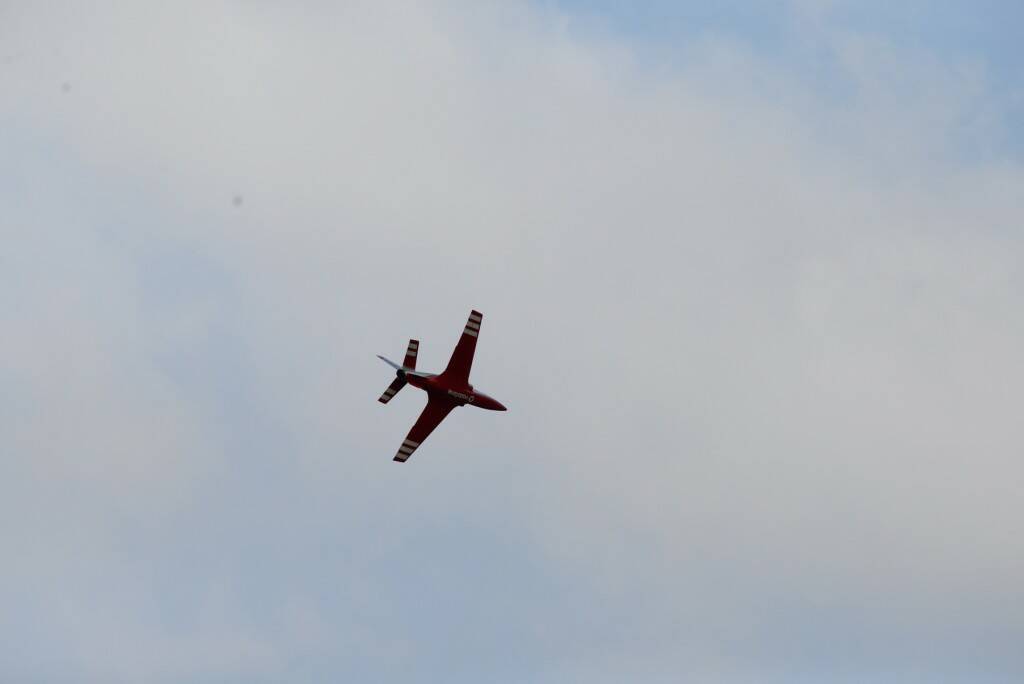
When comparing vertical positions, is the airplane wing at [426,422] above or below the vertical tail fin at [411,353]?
below

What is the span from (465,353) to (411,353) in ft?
18.2

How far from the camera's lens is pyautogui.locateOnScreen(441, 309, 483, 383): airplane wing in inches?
6885

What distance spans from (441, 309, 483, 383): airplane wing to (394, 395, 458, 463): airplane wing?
136 inches

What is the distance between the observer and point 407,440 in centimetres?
18462

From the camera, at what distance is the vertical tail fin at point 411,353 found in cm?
17800

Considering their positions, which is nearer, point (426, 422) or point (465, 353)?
point (465, 353)

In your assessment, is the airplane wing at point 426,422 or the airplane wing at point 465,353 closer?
the airplane wing at point 465,353

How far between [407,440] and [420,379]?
31.5 feet

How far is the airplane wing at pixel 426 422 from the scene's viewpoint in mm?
180500

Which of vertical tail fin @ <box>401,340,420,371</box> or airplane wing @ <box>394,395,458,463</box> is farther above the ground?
vertical tail fin @ <box>401,340,420,371</box>

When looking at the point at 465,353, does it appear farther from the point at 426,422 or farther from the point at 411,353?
the point at 426,422

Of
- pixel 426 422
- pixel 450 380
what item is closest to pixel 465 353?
pixel 450 380

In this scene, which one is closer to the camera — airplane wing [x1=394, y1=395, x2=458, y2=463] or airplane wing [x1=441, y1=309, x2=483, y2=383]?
airplane wing [x1=441, y1=309, x2=483, y2=383]

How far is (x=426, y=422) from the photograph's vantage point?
18338 centimetres
